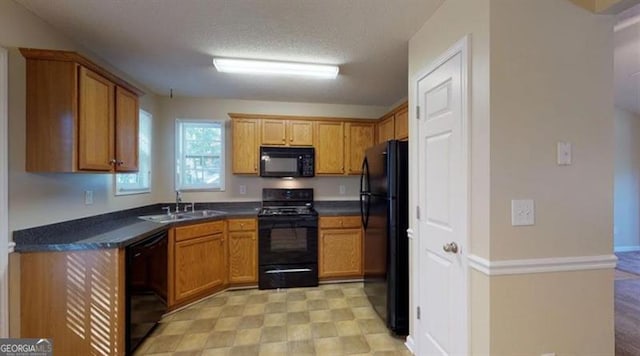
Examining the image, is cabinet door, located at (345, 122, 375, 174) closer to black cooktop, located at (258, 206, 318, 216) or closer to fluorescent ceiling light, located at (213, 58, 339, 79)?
black cooktop, located at (258, 206, 318, 216)

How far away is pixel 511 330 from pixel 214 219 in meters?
2.89

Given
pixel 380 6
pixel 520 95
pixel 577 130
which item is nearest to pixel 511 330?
pixel 577 130

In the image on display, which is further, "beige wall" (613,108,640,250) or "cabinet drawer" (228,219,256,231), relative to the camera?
"beige wall" (613,108,640,250)

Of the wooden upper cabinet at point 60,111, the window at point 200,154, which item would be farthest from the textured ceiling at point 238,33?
the window at point 200,154

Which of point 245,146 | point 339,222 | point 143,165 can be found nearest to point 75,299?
point 143,165

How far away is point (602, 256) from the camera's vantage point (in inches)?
57.7

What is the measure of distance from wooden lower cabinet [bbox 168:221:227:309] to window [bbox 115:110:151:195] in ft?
3.03

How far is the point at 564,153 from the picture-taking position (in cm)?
143

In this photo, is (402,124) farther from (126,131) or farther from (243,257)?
(126,131)

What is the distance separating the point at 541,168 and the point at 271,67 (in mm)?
2278

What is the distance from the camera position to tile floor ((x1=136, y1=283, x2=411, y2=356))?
2.23 metres

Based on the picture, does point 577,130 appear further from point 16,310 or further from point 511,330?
point 16,310

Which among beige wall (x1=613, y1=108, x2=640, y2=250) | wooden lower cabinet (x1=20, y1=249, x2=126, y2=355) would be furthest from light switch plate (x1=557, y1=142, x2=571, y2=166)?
beige wall (x1=613, y1=108, x2=640, y2=250)

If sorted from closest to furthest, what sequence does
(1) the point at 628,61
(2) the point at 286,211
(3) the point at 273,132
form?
(1) the point at 628,61 → (2) the point at 286,211 → (3) the point at 273,132
